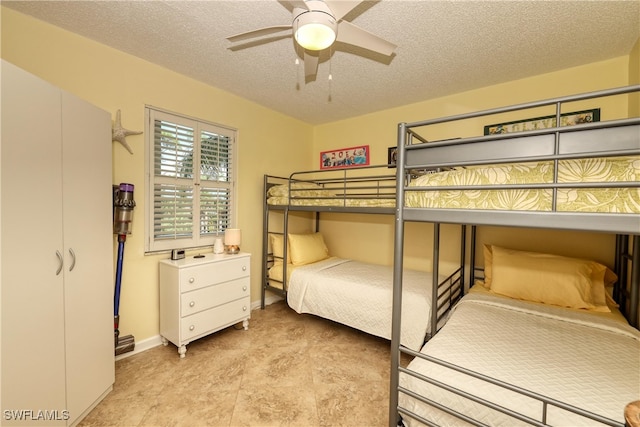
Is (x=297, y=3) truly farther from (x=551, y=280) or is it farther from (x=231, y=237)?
(x=551, y=280)

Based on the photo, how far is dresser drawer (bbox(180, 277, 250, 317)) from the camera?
2217 millimetres

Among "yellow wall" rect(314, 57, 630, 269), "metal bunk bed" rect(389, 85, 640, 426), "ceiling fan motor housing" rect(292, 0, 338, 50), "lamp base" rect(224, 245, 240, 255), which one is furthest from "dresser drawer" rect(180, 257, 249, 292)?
"ceiling fan motor housing" rect(292, 0, 338, 50)

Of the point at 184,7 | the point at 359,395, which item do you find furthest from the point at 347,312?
the point at 184,7

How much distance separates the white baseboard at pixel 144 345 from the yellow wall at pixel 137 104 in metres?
0.05

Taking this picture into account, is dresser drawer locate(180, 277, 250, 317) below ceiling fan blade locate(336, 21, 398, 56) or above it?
below

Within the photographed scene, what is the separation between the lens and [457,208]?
3.84 ft

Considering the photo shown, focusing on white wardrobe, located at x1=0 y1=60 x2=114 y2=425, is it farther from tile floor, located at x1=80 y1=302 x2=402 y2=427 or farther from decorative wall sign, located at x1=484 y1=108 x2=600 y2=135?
decorative wall sign, located at x1=484 y1=108 x2=600 y2=135

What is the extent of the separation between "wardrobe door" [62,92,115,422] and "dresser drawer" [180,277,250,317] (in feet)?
1.76

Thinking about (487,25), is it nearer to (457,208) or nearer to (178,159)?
(457,208)

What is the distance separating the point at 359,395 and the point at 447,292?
1261mm

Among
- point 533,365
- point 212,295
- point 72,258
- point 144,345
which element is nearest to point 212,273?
point 212,295

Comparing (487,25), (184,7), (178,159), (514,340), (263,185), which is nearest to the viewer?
(514,340)

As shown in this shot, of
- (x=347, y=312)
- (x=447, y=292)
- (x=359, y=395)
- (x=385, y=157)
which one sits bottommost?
(x=359, y=395)

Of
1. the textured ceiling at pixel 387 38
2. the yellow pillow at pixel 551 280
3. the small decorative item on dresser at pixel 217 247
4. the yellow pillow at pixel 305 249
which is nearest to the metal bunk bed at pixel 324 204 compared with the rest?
the yellow pillow at pixel 305 249
